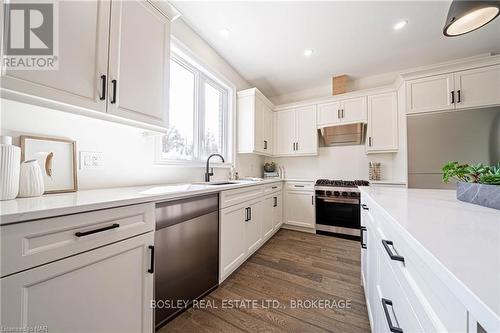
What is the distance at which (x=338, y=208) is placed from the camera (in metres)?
2.94

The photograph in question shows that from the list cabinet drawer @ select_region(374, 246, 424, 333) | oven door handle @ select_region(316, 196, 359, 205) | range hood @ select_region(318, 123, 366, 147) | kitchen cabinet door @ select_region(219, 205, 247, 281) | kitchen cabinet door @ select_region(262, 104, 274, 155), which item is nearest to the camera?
cabinet drawer @ select_region(374, 246, 424, 333)

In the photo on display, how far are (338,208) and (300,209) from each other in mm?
613

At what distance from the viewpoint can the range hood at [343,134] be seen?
3.14 meters

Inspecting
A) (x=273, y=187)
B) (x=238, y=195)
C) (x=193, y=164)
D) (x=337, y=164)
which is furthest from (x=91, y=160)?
(x=337, y=164)

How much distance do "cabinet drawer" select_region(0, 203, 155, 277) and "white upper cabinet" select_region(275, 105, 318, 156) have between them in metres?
3.05

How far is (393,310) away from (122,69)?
1.93 metres

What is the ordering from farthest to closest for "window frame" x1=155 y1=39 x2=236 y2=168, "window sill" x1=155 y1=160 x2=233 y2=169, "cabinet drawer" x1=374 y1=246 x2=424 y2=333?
1. "window frame" x1=155 y1=39 x2=236 y2=168
2. "window sill" x1=155 y1=160 x2=233 y2=169
3. "cabinet drawer" x1=374 y1=246 x2=424 y2=333

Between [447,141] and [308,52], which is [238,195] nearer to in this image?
[308,52]

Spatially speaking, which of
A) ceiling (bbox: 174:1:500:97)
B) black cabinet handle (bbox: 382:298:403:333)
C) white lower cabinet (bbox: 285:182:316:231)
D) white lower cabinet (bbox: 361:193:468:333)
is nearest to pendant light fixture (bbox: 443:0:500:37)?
ceiling (bbox: 174:1:500:97)

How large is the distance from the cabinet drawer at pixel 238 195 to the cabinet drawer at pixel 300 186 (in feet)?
3.44

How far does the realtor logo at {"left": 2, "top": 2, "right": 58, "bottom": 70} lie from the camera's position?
82cm

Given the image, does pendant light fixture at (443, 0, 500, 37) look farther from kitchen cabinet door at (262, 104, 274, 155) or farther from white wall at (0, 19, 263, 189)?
kitchen cabinet door at (262, 104, 274, 155)

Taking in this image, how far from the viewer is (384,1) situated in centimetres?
178

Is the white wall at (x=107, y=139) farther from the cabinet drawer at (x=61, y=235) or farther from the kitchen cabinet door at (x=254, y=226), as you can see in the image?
the kitchen cabinet door at (x=254, y=226)
